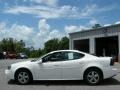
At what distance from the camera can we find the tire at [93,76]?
42.2 feet

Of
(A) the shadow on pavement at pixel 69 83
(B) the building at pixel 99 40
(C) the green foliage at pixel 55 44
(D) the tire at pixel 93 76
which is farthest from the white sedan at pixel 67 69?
(C) the green foliage at pixel 55 44

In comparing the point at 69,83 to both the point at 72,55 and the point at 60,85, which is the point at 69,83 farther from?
the point at 72,55

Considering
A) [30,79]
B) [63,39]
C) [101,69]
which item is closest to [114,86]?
[101,69]

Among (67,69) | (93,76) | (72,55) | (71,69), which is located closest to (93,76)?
(93,76)

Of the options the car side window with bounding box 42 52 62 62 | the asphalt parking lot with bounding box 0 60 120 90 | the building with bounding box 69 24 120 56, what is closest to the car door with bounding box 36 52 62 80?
the car side window with bounding box 42 52 62 62

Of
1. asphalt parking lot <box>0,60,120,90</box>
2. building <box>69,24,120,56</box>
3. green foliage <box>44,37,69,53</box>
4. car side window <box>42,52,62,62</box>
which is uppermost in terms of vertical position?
green foliage <box>44,37,69,53</box>

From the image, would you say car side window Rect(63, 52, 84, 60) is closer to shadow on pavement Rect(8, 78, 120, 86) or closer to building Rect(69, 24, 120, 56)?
shadow on pavement Rect(8, 78, 120, 86)

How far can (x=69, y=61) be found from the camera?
42.7ft

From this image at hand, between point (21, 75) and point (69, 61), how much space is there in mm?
2197

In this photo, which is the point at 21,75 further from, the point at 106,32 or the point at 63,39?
the point at 63,39

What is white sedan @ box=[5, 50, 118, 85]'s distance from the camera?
12883 millimetres

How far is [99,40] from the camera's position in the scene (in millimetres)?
45094

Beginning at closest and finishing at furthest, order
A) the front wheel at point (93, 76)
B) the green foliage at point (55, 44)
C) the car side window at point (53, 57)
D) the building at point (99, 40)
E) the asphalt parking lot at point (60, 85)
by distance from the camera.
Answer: the asphalt parking lot at point (60, 85), the front wheel at point (93, 76), the car side window at point (53, 57), the building at point (99, 40), the green foliage at point (55, 44)

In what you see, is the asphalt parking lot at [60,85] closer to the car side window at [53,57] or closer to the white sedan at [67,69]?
the white sedan at [67,69]
